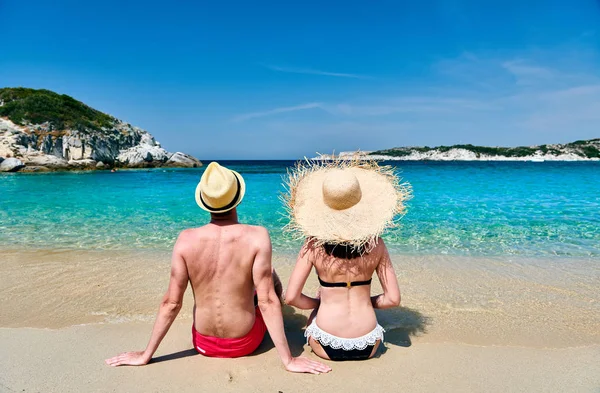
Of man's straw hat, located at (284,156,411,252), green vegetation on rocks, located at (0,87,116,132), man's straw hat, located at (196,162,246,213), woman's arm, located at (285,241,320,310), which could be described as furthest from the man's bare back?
green vegetation on rocks, located at (0,87,116,132)

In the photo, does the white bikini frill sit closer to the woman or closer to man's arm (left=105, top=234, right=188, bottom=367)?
the woman

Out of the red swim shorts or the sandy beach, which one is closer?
the sandy beach

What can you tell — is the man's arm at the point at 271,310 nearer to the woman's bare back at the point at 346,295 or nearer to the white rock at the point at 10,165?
the woman's bare back at the point at 346,295

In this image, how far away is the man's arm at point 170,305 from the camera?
2.61 metres

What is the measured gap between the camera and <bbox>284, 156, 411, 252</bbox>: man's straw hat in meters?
2.66

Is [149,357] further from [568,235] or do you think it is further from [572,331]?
[568,235]

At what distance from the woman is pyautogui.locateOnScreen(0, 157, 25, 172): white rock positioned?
4282 centimetres

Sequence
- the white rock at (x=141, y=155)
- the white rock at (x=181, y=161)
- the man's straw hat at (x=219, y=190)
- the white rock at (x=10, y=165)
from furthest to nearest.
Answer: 1. the white rock at (x=181, y=161)
2. the white rock at (x=141, y=155)
3. the white rock at (x=10, y=165)
4. the man's straw hat at (x=219, y=190)

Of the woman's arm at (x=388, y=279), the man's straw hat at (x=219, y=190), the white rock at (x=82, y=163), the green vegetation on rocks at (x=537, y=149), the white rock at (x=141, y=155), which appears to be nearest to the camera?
the man's straw hat at (x=219, y=190)

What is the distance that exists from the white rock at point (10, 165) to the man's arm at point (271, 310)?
42905 mm

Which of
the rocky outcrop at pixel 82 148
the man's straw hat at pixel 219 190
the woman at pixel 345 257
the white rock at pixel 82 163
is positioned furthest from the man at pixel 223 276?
the white rock at pixel 82 163

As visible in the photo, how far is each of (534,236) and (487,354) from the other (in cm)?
604

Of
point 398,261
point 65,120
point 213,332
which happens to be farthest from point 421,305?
point 65,120

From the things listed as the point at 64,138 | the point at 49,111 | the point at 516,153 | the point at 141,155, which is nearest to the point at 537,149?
the point at 516,153
